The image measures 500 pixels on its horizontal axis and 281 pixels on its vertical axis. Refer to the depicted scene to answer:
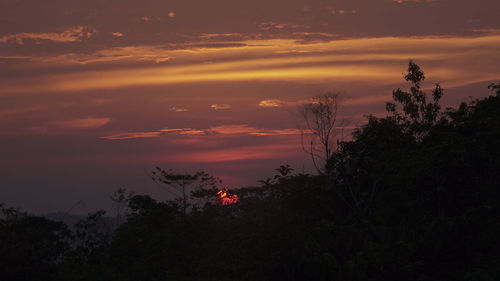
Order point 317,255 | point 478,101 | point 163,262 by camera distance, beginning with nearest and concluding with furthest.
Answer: point 317,255 → point 163,262 → point 478,101

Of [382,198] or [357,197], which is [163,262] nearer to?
[382,198]

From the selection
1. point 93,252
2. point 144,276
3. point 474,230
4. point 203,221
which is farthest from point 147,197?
point 474,230

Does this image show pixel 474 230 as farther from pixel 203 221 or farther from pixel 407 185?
pixel 203 221

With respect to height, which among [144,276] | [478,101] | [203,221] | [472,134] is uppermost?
[478,101]

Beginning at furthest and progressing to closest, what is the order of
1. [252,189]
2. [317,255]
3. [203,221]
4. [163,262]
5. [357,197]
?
[357,197] < [252,189] < [203,221] < [163,262] < [317,255]

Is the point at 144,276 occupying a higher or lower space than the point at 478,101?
lower

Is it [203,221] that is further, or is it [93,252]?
[93,252]

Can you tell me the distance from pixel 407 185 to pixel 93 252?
12.3m

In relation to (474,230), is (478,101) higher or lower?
higher

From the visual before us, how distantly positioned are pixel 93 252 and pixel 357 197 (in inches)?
445

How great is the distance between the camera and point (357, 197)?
2570 cm

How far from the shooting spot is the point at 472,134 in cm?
2233

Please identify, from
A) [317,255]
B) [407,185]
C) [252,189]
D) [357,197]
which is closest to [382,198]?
[407,185]

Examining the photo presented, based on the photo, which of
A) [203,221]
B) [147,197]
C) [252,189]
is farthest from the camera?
[147,197]
